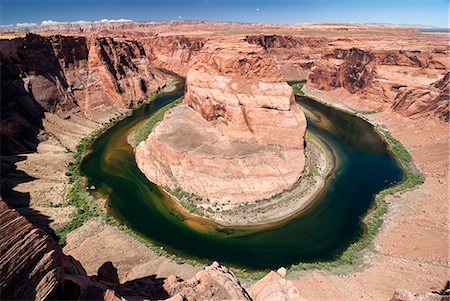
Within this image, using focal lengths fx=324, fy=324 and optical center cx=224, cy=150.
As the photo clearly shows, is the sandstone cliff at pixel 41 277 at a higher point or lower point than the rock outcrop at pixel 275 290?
higher

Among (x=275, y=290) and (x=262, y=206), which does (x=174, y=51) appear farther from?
(x=275, y=290)

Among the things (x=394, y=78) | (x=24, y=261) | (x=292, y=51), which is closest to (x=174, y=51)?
(x=292, y=51)

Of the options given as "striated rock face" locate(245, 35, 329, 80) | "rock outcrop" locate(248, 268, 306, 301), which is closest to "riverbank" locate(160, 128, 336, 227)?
"rock outcrop" locate(248, 268, 306, 301)

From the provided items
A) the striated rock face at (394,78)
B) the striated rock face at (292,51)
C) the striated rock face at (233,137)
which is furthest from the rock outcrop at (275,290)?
the striated rock face at (292,51)

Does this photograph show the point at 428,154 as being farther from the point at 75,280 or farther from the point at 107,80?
the point at 107,80

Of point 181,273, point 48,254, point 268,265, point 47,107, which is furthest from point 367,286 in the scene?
point 47,107

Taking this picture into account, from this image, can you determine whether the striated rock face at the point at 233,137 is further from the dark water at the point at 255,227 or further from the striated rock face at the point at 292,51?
the striated rock face at the point at 292,51

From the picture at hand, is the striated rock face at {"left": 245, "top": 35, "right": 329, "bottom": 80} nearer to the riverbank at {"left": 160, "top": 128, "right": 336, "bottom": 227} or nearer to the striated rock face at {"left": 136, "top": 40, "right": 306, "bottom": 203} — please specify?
the striated rock face at {"left": 136, "top": 40, "right": 306, "bottom": 203}
